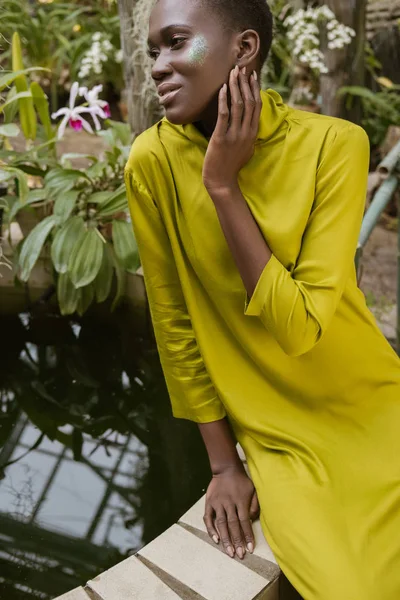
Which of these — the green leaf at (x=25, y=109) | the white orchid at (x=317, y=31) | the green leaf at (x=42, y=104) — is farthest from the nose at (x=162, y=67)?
the white orchid at (x=317, y=31)

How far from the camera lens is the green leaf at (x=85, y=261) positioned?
2344mm

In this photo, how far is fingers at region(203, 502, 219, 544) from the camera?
1279 mm

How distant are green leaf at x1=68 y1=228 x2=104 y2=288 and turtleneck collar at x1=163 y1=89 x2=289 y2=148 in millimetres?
1119

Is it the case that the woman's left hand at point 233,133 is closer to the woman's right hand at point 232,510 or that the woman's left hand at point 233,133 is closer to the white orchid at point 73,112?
the woman's right hand at point 232,510

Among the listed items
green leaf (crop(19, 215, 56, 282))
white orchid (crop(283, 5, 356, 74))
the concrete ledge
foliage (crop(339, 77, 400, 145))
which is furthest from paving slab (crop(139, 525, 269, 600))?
foliage (crop(339, 77, 400, 145))

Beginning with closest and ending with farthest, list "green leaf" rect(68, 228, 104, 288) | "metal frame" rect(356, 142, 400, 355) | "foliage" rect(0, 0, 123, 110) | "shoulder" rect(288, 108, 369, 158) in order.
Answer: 1. "shoulder" rect(288, 108, 369, 158)
2. "metal frame" rect(356, 142, 400, 355)
3. "green leaf" rect(68, 228, 104, 288)
4. "foliage" rect(0, 0, 123, 110)

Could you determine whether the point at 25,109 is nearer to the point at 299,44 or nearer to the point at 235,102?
the point at 299,44

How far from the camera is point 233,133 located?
1132 millimetres

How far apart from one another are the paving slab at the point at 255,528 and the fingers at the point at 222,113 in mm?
751

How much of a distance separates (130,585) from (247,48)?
0.96 m

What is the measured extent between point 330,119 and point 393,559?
788 millimetres

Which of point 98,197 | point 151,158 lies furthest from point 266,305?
point 98,197

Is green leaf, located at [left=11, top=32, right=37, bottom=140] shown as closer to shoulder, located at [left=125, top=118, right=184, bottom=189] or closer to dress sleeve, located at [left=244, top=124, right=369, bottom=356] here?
shoulder, located at [left=125, top=118, right=184, bottom=189]

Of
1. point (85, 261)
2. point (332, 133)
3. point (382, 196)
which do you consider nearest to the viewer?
point (332, 133)
